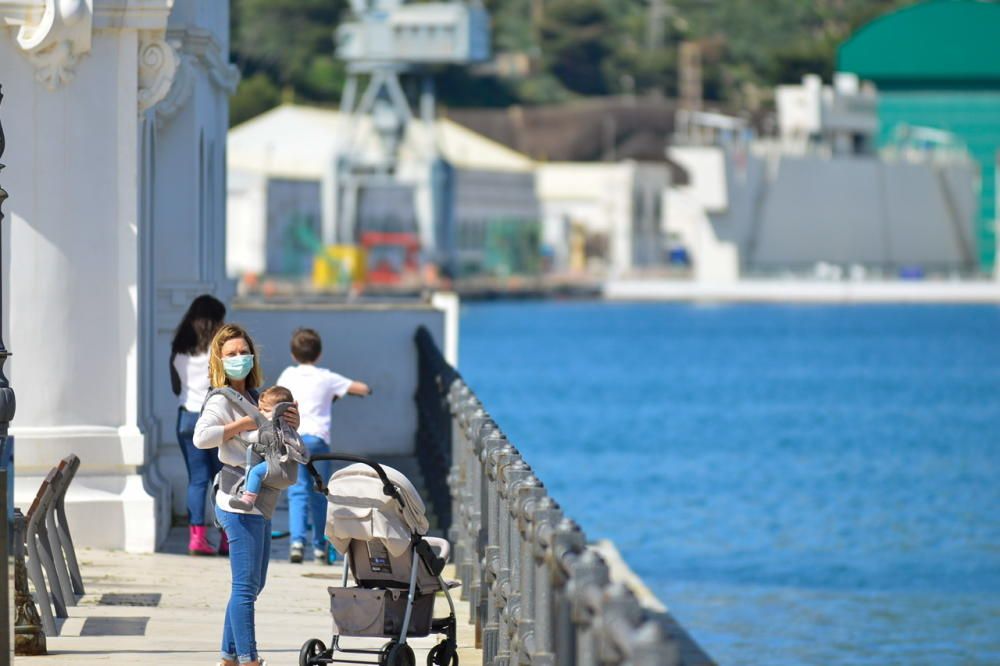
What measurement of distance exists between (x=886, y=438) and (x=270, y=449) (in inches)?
1817

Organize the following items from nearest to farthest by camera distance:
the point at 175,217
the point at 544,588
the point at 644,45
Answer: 1. the point at 544,588
2. the point at 175,217
3. the point at 644,45

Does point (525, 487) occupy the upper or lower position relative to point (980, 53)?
lower

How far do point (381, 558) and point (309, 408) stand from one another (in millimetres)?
4089

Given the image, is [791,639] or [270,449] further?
[791,639]

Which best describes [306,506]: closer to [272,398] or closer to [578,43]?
[272,398]

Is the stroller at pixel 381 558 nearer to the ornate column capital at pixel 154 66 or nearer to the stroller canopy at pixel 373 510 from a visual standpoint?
the stroller canopy at pixel 373 510

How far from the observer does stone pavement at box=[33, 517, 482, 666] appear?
984cm

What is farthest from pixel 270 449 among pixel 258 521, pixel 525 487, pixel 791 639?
pixel 791 639

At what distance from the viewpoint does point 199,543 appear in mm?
12789

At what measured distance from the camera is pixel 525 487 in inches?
319

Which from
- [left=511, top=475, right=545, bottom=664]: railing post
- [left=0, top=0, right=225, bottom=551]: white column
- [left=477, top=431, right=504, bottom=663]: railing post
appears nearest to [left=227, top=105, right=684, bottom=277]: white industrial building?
[left=0, top=0, right=225, bottom=551]: white column

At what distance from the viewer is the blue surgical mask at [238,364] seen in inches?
350

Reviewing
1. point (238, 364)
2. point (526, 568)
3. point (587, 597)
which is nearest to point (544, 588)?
point (526, 568)

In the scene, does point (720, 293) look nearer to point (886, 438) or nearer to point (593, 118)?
point (593, 118)
